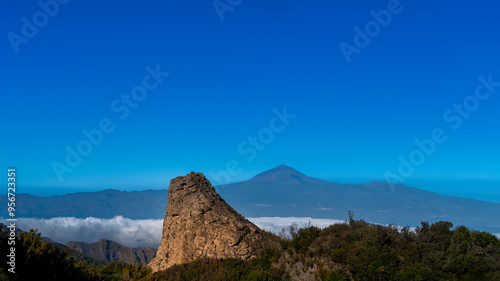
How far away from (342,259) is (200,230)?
15.4m

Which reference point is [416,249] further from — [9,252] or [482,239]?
[9,252]

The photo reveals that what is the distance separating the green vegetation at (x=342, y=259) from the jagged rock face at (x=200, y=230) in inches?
74.4

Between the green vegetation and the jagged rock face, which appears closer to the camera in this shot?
the green vegetation

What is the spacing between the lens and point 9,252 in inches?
945

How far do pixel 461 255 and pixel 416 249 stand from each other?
10.4 ft

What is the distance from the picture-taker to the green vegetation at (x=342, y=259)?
28.1 meters

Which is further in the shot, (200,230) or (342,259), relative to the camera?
(200,230)

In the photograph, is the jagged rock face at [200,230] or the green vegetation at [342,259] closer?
the green vegetation at [342,259]

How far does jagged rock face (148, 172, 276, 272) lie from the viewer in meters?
39.0

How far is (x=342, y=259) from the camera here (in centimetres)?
3091

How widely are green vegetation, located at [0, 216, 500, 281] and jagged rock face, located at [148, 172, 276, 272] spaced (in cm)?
189

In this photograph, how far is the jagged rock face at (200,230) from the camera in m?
39.0

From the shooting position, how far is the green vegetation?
28.1 metres

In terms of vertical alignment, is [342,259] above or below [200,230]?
below
